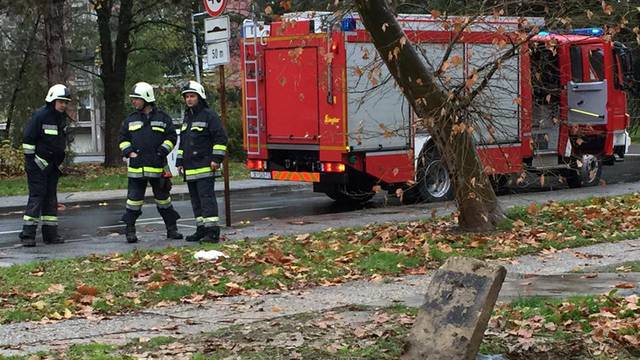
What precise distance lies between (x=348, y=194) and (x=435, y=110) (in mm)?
5365

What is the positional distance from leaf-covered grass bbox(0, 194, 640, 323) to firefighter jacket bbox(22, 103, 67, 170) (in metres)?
2.23

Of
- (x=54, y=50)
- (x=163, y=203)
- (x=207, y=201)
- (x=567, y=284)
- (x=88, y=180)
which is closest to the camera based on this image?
(x=567, y=284)

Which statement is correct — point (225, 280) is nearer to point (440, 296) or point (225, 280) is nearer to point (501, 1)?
point (440, 296)

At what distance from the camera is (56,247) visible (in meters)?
10.9

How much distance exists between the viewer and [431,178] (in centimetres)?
1576

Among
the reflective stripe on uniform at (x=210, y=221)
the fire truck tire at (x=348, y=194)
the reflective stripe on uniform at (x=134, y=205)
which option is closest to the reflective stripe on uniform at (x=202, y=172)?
the reflective stripe on uniform at (x=210, y=221)

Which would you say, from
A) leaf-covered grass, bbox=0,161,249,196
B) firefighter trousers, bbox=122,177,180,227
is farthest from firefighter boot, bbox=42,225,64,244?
Answer: leaf-covered grass, bbox=0,161,249,196

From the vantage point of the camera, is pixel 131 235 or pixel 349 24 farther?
pixel 349 24

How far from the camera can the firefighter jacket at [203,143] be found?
34.8 feet

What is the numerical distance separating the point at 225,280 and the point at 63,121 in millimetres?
4369

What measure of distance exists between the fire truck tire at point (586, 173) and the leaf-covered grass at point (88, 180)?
28.2ft

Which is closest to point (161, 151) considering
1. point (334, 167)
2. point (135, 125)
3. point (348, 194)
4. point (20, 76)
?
point (135, 125)

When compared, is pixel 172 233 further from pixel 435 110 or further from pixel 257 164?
pixel 257 164

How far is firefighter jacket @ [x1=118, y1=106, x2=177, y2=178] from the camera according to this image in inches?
431
